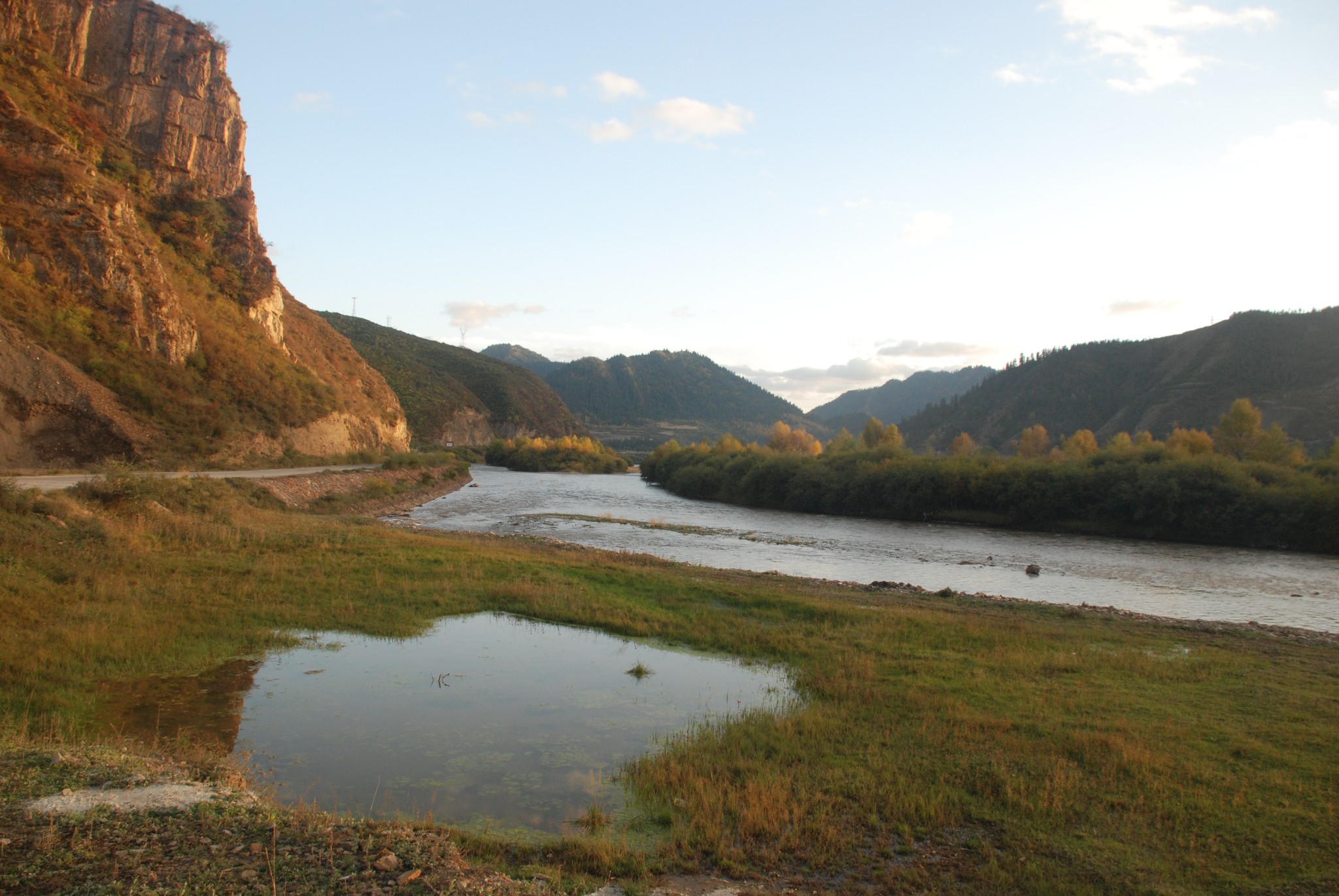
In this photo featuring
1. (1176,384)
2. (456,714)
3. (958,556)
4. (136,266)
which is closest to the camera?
(456,714)

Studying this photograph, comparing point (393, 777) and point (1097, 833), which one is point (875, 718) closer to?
point (1097, 833)

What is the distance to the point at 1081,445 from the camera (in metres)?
82.0

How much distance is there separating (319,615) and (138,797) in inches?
360

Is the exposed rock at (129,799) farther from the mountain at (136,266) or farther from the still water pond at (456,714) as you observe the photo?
the mountain at (136,266)

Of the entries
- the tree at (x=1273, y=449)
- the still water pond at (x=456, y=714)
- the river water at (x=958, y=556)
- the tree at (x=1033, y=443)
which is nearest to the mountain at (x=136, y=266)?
the river water at (x=958, y=556)

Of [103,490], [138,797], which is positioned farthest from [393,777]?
[103,490]

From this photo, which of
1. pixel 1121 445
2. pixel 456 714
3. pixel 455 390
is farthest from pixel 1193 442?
pixel 455 390

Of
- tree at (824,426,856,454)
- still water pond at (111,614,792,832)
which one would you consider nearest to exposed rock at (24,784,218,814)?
still water pond at (111,614,792,832)

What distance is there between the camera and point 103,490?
18.9m

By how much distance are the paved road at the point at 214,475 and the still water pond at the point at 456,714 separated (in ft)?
37.7

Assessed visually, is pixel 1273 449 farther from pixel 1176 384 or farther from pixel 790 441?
pixel 1176 384

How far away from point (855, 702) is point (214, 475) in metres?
35.0

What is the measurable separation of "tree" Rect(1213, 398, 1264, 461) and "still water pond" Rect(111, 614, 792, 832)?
75279 mm

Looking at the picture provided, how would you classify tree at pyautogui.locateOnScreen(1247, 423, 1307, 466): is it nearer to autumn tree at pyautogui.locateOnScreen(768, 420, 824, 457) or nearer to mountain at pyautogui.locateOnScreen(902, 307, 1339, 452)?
mountain at pyautogui.locateOnScreen(902, 307, 1339, 452)
